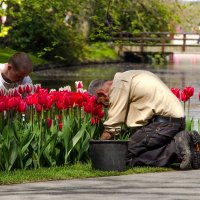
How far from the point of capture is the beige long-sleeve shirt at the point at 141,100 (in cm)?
978

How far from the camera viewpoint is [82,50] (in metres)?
55.5

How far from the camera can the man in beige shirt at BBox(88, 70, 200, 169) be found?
9.80m

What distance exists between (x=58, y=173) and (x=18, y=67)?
4.78 ft

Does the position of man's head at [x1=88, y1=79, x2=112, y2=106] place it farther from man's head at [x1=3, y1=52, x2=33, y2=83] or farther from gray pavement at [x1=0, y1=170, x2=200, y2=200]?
gray pavement at [x1=0, y1=170, x2=200, y2=200]

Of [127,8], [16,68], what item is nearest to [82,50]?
[127,8]

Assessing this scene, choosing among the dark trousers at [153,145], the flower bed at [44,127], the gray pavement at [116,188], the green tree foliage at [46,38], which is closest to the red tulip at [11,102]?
the flower bed at [44,127]

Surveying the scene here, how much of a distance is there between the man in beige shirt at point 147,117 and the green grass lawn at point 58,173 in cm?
23

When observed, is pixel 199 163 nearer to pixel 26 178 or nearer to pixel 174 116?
pixel 174 116

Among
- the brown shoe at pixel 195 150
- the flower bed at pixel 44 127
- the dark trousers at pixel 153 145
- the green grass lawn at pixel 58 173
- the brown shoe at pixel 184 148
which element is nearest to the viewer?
the green grass lawn at pixel 58 173

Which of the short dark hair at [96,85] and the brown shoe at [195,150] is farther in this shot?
the short dark hair at [96,85]

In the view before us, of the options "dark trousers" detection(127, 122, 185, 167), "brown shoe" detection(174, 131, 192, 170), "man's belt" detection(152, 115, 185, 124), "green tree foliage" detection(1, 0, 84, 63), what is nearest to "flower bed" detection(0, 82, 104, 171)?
"dark trousers" detection(127, 122, 185, 167)

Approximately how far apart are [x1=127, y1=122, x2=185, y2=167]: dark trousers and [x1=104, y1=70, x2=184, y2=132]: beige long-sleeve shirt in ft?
0.36

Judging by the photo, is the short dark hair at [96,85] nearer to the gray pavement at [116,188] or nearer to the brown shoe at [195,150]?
the brown shoe at [195,150]

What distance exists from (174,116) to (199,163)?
568 millimetres
